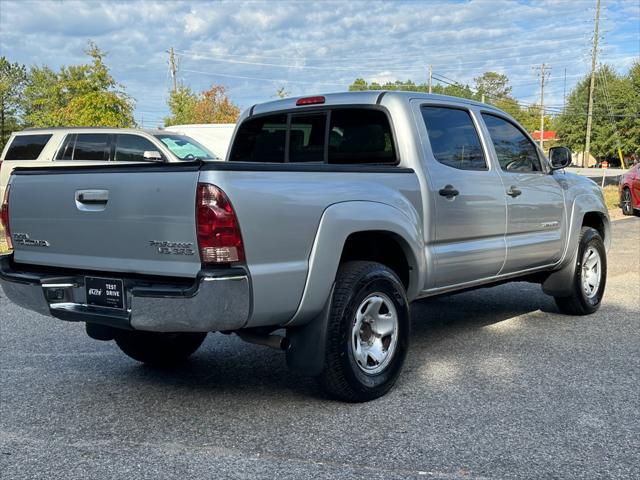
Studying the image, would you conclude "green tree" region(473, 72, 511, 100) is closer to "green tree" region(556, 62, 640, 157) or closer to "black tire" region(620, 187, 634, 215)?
"green tree" region(556, 62, 640, 157)

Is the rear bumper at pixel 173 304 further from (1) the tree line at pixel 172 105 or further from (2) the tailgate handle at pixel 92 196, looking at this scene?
(1) the tree line at pixel 172 105

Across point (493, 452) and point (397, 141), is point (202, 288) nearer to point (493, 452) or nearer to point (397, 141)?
point (493, 452)

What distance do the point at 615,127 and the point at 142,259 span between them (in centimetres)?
6231

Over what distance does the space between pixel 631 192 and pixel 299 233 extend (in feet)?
54.1

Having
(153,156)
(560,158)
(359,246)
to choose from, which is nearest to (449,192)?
(359,246)

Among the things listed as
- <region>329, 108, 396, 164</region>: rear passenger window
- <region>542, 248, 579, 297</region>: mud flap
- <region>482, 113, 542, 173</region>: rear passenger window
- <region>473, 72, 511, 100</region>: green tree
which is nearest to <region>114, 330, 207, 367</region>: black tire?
<region>329, 108, 396, 164</region>: rear passenger window

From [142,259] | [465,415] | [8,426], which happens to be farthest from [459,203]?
[8,426]

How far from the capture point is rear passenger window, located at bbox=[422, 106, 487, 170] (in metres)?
5.22

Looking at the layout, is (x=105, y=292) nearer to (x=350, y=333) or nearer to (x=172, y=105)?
(x=350, y=333)

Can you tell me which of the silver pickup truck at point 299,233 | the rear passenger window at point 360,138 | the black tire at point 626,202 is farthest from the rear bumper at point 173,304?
the black tire at point 626,202

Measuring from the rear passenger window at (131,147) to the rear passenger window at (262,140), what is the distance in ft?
26.2

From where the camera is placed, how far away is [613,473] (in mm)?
3398

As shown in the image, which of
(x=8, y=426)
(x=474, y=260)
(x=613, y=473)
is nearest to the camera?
(x=613, y=473)

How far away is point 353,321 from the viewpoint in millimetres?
4258
